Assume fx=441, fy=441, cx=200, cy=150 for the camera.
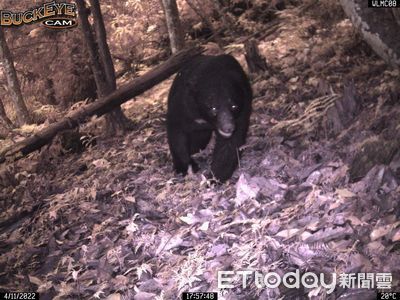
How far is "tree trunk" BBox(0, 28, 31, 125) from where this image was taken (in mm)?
9027

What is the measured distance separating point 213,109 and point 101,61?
3.59 metres

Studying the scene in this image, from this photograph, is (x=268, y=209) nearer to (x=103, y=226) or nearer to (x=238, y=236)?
(x=238, y=236)

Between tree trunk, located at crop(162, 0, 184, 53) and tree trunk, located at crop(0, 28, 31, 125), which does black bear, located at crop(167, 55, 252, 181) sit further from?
tree trunk, located at crop(0, 28, 31, 125)

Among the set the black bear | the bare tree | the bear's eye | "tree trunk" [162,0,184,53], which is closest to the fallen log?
the bare tree

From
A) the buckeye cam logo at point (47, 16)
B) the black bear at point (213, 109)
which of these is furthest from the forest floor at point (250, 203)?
the buckeye cam logo at point (47, 16)

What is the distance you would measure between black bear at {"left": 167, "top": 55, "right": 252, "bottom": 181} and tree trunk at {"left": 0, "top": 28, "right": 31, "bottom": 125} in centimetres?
498

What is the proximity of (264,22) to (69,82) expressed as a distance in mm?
4412

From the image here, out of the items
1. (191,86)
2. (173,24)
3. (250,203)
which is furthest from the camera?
(173,24)

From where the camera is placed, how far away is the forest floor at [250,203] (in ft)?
10.4

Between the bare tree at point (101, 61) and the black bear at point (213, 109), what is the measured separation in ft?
7.87

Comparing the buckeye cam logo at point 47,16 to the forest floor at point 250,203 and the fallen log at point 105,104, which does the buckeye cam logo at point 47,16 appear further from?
the forest floor at point 250,203

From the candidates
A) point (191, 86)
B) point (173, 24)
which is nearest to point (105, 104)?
point (173, 24)

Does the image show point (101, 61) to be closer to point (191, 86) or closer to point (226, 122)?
point (191, 86)

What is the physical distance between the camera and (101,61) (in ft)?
25.7
